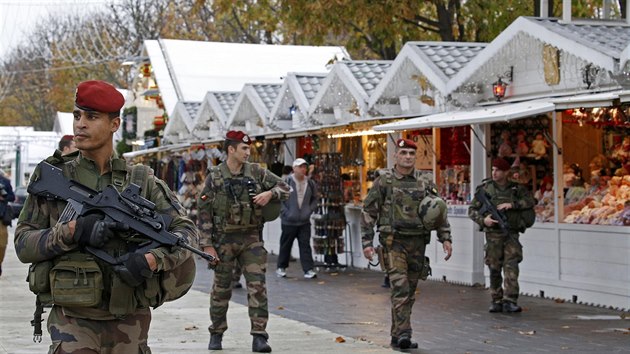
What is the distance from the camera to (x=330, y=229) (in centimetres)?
2098

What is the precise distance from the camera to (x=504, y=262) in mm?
14164

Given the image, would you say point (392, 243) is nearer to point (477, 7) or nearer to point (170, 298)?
point (170, 298)

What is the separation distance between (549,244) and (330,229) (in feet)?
18.8

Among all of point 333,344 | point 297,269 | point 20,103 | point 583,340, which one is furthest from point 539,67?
point 20,103

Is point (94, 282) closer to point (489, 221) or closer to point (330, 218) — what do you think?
point (489, 221)

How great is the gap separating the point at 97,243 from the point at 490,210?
29.3 feet

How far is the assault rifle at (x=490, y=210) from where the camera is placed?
45.8 feet

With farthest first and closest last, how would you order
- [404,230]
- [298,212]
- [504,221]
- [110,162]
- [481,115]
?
[298,212] < [481,115] < [504,221] < [404,230] < [110,162]

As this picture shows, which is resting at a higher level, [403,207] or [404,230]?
[403,207]

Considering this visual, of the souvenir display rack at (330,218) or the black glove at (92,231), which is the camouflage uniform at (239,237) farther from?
the souvenir display rack at (330,218)

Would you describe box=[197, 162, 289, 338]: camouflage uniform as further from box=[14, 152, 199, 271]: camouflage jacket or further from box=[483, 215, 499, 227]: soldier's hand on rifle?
box=[14, 152, 199, 271]: camouflage jacket

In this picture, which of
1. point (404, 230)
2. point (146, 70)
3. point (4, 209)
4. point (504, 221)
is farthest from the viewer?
point (146, 70)

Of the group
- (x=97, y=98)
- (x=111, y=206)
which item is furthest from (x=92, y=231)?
(x=97, y=98)

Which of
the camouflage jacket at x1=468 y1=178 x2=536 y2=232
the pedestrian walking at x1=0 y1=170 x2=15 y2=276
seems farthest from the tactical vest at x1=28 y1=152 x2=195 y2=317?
the pedestrian walking at x1=0 y1=170 x2=15 y2=276
